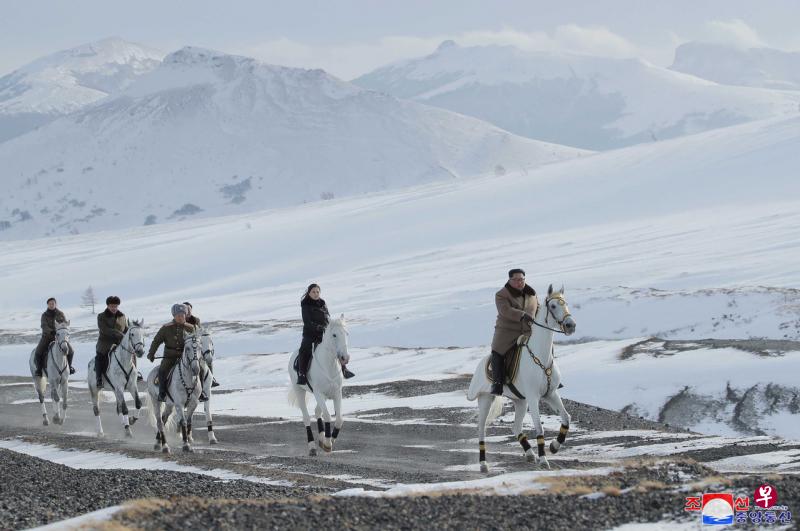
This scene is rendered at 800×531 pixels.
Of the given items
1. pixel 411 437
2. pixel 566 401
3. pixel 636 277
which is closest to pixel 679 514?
pixel 411 437

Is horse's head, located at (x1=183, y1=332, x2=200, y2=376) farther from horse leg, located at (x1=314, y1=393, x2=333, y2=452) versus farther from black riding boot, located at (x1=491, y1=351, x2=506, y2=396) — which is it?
black riding boot, located at (x1=491, y1=351, x2=506, y2=396)

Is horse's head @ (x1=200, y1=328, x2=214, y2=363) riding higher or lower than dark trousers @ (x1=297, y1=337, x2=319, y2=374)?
higher

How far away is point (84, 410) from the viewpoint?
38.0m

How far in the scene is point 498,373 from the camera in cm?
1986

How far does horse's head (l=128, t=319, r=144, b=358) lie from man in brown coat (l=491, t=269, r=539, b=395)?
9.94m

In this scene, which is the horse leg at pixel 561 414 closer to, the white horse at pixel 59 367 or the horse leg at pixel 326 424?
the horse leg at pixel 326 424

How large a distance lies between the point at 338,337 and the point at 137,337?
20.1 ft

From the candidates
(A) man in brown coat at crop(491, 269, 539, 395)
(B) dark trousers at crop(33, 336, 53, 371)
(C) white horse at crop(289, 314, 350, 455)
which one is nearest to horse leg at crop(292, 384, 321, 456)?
(C) white horse at crop(289, 314, 350, 455)

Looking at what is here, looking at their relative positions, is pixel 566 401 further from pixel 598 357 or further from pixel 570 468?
pixel 570 468

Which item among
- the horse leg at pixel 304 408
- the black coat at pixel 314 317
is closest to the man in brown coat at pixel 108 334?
the horse leg at pixel 304 408

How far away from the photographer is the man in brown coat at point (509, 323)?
19.8 meters

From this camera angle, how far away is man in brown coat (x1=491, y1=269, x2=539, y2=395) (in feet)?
65.1

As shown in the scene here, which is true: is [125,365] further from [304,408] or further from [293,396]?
[304,408]

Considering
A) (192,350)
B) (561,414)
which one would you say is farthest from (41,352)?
(561,414)
